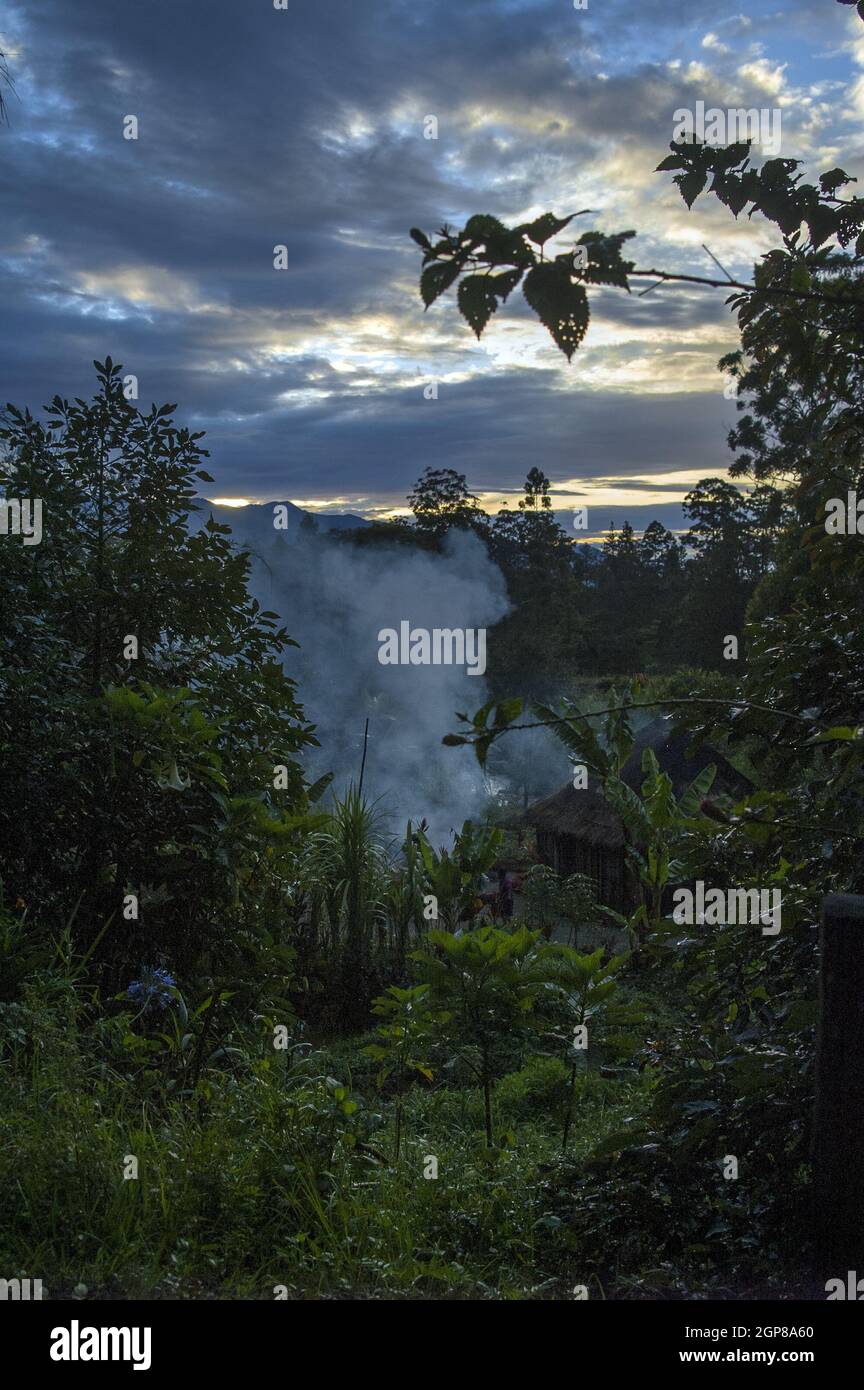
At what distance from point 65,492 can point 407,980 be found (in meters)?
5.98

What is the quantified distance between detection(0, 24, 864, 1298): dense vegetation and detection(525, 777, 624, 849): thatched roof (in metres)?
5.53

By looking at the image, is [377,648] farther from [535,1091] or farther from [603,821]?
[535,1091]

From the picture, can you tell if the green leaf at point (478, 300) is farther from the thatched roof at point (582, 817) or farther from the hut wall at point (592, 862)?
the hut wall at point (592, 862)

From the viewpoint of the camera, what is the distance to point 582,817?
1382cm

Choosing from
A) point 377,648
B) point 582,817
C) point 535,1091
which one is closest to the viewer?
point 535,1091

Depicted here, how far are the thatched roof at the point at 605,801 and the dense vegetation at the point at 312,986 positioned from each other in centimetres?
548

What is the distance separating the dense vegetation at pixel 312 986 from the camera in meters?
2.12

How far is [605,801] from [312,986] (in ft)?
18.6

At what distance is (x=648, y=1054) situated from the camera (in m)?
3.10

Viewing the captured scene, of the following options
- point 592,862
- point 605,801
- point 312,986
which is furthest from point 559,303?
point 592,862

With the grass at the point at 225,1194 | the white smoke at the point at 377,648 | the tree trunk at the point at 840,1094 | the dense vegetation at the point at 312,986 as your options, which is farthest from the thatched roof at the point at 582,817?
the tree trunk at the point at 840,1094

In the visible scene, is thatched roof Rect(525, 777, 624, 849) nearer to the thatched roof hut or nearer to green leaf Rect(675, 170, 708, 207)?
the thatched roof hut

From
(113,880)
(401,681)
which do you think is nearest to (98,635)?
(113,880)
